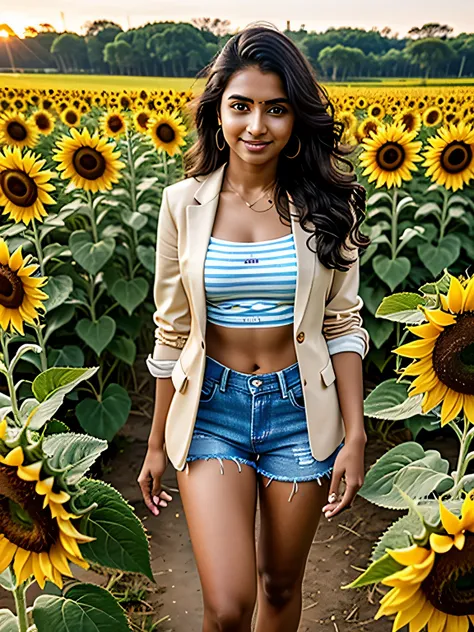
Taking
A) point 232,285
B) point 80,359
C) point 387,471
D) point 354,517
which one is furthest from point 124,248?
point 387,471

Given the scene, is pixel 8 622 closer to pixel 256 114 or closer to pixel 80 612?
pixel 80 612

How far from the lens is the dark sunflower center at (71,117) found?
4.35 meters

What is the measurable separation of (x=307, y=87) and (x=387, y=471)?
806 millimetres

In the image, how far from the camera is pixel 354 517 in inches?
107

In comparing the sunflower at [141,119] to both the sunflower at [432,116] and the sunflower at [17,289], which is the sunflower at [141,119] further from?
the sunflower at [17,289]

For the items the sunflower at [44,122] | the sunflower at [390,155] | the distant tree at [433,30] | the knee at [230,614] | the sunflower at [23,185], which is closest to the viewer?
the knee at [230,614]

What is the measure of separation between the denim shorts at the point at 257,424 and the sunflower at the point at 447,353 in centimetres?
30

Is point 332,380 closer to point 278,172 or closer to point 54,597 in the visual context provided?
point 278,172

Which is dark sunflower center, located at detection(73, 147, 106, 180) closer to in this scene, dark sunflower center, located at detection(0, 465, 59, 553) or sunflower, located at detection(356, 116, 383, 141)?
sunflower, located at detection(356, 116, 383, 141)

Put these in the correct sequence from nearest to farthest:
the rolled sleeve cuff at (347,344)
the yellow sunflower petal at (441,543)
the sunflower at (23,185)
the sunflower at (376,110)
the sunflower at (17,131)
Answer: the yellow sunflower petal at (441,543) → the rolled sleeve cuff at (347,344) → the sunflower at (23,185) → the sunflower at (17,131) → the sunflower at (376,110)

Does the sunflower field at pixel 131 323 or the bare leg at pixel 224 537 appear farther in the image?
the bare leg at pixel 224 537

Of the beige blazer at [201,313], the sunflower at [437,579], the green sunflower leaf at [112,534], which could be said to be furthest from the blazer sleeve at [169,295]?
the sunflower at [437,579]

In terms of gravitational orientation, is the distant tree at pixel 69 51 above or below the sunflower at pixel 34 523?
below

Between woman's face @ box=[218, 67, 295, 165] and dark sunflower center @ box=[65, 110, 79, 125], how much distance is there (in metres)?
3.04
